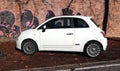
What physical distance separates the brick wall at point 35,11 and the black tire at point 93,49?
210 inches

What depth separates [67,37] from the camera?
→ 14539 mm

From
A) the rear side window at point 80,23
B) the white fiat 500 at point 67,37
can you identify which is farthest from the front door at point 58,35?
the rear side window at point 80,23

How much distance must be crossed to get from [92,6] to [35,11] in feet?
11.2

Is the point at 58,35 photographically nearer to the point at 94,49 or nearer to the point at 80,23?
the point at 80,23

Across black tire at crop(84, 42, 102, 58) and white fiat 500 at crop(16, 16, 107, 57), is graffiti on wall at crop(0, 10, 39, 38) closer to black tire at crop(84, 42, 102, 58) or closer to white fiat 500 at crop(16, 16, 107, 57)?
white fiat 500 at crop(16, 16, 107, 57)

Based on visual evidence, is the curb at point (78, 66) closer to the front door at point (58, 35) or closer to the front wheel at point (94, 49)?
the front wheel at point (94, 49)

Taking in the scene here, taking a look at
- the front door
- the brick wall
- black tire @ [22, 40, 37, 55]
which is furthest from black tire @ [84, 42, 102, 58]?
the brick wall

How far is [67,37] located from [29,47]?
1.66m

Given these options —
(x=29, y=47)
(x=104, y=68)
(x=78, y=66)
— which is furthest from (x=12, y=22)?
(x=104, y=68)

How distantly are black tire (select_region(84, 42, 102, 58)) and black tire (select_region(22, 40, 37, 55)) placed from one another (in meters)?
2.13

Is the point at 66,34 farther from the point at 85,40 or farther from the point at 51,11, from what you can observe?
the point at 51,11

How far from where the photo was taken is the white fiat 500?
1452 cm

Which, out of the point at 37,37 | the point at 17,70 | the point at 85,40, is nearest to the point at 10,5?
the point at 37,37

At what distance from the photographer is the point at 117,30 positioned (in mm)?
20953
